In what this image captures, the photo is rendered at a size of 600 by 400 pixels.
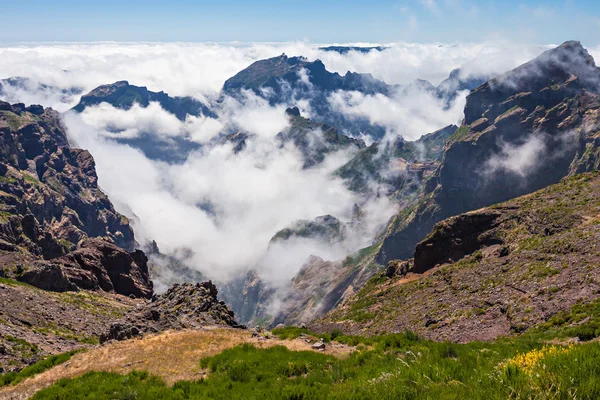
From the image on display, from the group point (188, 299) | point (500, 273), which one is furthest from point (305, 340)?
point (500, 273)

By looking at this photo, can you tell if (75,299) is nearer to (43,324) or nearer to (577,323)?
(43,324)

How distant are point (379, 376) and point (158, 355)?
17.4 metres

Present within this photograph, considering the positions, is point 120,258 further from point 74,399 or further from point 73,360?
point 74,399

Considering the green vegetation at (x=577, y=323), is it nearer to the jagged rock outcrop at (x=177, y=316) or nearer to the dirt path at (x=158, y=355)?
the dirt path at (x=158, y=355)

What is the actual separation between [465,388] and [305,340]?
20334mm

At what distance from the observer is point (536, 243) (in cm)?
6128

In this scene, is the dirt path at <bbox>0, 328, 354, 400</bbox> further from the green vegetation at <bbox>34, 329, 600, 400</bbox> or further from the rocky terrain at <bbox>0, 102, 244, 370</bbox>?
the rocky terrain at <bbox>0, 102, 244, 370</bbox>

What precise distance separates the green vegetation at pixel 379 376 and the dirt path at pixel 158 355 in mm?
1648

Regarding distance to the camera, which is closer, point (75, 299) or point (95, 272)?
point (75, 299)

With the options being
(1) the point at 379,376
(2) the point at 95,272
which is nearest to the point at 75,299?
(2) the point at 95,272

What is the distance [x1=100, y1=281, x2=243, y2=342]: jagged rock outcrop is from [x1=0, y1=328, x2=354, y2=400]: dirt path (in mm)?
3852

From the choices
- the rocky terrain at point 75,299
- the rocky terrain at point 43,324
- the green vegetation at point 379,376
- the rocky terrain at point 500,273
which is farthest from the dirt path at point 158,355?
the rocky terrain at point 500,273

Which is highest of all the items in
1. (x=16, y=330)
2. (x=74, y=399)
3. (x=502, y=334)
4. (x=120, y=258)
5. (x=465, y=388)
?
(x=465, y=388)

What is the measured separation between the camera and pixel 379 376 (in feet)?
51.9
